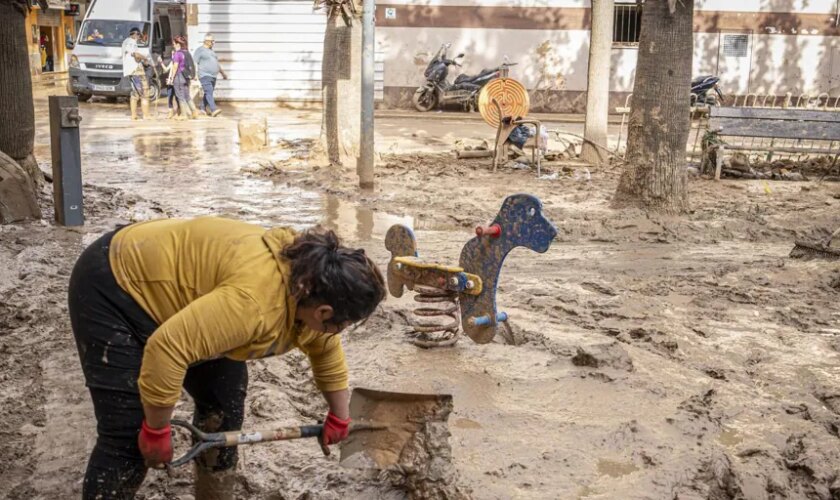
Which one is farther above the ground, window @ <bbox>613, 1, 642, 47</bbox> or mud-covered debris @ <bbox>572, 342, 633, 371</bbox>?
window @ <bbox>613, 1, 642, 47</bbox>

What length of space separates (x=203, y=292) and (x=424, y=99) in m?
20.2

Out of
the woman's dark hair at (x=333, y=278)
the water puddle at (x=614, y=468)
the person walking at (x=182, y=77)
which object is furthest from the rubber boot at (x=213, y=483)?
the person walking at (x=182, y=77)

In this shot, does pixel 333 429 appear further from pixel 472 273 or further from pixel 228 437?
pixel 472 273

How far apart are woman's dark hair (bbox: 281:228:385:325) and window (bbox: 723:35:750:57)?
21.8 meters

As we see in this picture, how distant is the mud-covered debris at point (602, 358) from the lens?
487cm

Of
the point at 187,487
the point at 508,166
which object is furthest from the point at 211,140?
the point at 187,487

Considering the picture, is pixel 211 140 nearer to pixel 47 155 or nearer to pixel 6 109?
pixel 47 155

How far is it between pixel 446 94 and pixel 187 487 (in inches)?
756

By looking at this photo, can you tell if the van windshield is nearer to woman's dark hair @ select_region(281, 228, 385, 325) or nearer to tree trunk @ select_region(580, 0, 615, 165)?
tree trunk @ select_region(580, 0, 615, 165)

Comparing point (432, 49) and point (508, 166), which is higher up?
point (432, 49)

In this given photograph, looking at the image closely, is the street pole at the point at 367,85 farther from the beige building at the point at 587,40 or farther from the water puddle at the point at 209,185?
the beige building at the point at 587,40

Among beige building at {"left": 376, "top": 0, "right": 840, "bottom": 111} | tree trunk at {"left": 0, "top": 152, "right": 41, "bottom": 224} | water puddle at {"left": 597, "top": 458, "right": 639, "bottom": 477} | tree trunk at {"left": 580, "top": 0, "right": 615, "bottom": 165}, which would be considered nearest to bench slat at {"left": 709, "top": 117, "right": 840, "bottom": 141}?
tree trunk at {"left": 580, "top": 0, "right": 615, "bottom": 165}

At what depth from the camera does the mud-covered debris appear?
4867 mm

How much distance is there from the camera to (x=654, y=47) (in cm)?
913
